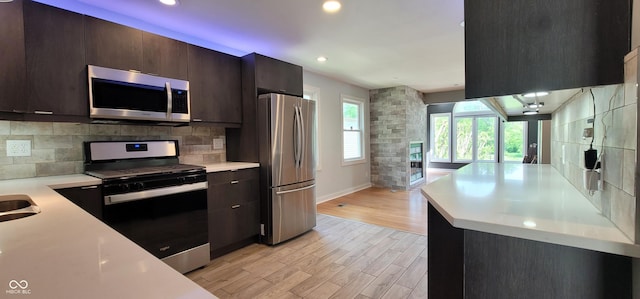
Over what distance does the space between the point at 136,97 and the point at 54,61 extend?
0.53 meters

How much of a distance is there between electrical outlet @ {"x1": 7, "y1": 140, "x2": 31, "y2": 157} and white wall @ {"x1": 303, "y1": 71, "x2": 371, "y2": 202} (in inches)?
132

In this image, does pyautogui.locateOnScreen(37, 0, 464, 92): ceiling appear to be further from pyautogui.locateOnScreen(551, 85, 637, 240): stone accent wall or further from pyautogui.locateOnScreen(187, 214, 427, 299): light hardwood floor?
pyautogui.locateOnScreen(187, 214, 427, 299): light hardwood floor

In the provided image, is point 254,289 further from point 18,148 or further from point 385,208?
point 385,208

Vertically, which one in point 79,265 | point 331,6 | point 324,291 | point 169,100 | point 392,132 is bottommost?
point 324,291

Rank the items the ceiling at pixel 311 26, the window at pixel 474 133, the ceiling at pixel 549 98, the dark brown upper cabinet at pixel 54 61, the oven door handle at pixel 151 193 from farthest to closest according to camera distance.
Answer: the window at pixel 474 133, the ceiling at pixel 311 26, the oven door handle at pixel 151 193, the dark brown upper cabinet at pixel 54 61, the ceiling at pixel 549 98

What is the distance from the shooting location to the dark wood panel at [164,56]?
242 centimetres

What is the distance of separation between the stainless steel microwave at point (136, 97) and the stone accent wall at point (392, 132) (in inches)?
175

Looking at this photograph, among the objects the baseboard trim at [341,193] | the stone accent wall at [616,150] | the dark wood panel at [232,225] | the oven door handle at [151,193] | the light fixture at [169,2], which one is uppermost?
the light fixture at [169,2]

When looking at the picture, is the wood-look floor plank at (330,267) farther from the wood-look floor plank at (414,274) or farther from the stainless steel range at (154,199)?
the stainless steel range at (154,199)

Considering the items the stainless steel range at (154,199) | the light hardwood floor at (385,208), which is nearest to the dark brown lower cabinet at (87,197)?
the stainless steel range at (154,199)

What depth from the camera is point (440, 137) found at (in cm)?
955

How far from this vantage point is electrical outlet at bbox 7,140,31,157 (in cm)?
204

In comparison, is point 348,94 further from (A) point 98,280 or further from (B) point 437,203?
(A) point 98,280

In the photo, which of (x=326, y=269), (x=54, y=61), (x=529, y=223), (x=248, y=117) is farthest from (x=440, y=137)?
(x=54, y=61)
